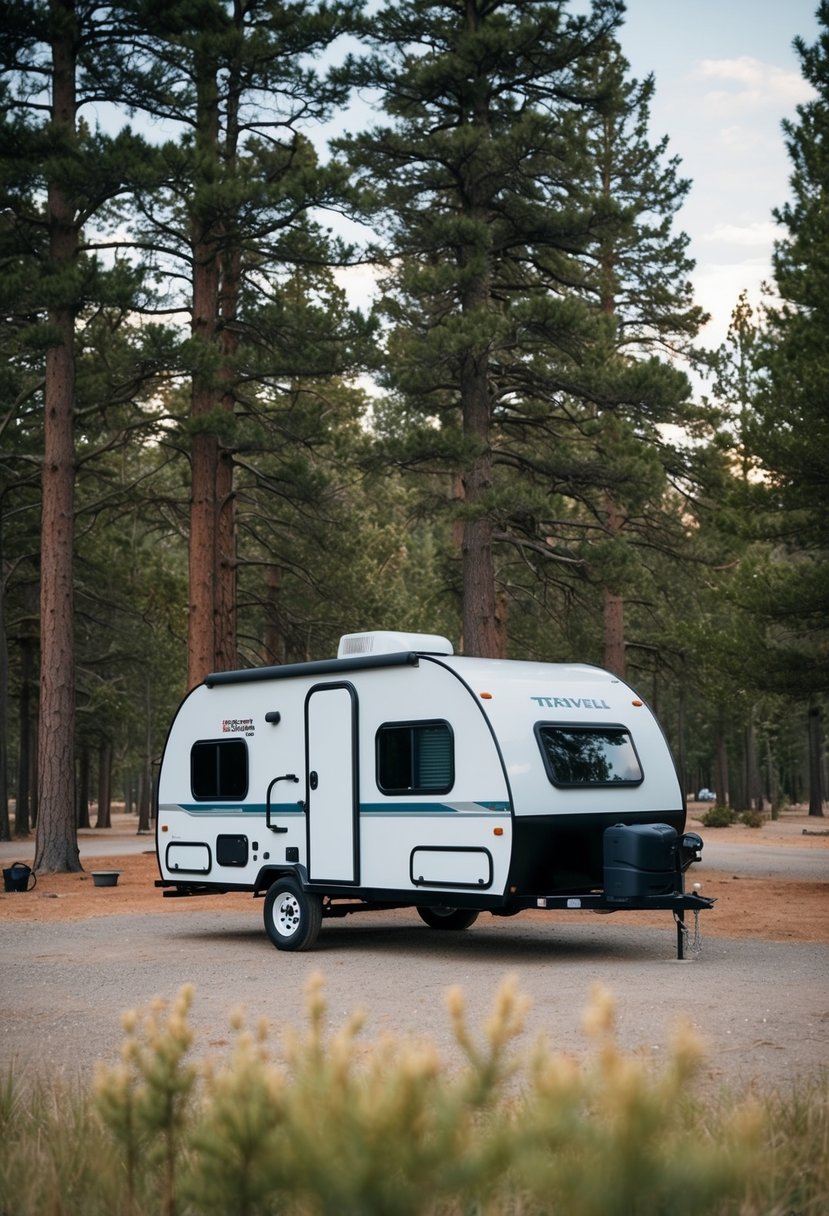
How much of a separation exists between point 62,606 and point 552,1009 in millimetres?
16170

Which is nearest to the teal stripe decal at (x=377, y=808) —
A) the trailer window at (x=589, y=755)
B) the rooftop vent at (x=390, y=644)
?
the trailer window at (x=589, y=755)

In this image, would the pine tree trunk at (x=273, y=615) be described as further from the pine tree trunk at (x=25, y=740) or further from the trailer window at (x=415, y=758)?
the trailer window at (x=415, y=758)

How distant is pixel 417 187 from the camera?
83.2 feet

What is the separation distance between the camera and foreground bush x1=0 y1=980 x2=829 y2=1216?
2.96m

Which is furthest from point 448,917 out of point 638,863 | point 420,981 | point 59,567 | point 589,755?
point 59,567

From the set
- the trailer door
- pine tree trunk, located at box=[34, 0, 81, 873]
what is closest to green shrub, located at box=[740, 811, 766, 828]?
pine tree trunk, located at box=[34, 0, 81, 873]

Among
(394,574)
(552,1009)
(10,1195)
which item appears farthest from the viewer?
(394,574)

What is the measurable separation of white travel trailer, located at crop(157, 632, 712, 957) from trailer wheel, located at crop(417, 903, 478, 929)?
1.72m

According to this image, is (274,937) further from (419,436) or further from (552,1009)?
(419,436)

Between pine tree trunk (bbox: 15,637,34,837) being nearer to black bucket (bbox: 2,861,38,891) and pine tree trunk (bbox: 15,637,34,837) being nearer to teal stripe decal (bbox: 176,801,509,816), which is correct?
black bucket (bbox: 2,861,38,891)

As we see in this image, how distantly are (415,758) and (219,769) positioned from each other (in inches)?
110

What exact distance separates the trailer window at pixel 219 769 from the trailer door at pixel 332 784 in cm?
103

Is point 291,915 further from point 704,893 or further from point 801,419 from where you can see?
point 801,419

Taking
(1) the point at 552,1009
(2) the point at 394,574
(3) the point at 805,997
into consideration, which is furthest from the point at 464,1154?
(2) the point at 394,574
